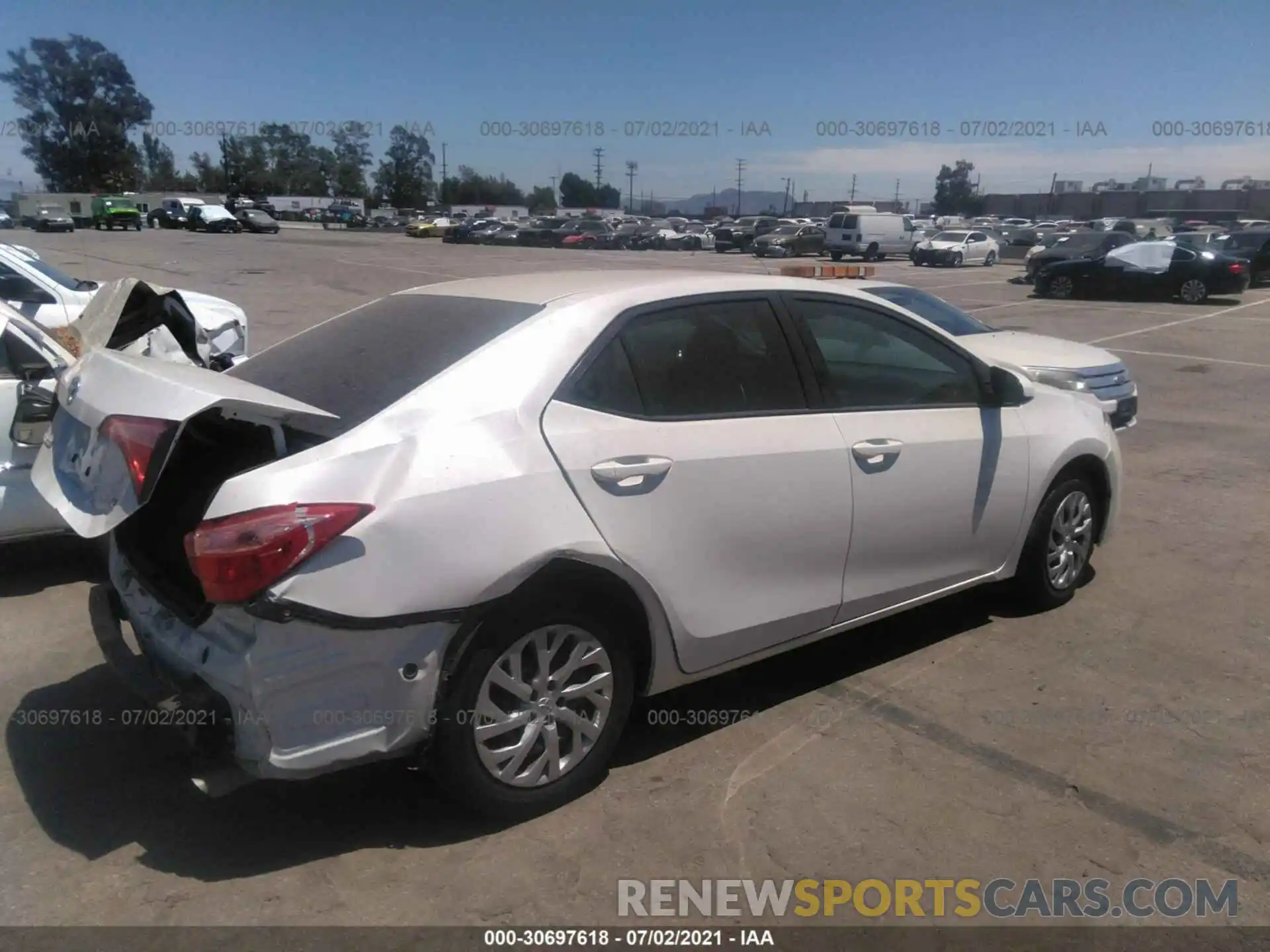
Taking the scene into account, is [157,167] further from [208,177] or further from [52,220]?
[52,220]

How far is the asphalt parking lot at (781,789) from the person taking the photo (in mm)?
2924

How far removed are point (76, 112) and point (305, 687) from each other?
109325mm

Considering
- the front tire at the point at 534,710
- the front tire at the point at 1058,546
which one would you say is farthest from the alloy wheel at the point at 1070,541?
the front tire at the point at 534,710

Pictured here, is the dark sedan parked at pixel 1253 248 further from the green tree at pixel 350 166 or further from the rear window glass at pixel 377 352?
the green tree at pixel 350 166

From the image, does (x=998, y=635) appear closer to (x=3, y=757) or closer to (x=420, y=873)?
(x=420, y=873)

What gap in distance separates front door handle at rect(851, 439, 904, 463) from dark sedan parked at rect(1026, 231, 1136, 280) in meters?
23.2

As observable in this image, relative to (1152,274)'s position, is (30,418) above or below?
above

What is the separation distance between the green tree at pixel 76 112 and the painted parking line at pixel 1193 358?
9745 cm

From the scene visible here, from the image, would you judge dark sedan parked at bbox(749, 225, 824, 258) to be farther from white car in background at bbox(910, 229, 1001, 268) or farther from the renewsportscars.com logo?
the renewsportscars.com logo

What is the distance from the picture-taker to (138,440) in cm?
282

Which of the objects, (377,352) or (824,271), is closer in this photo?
(377,352)

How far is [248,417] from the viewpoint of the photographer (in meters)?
2.84

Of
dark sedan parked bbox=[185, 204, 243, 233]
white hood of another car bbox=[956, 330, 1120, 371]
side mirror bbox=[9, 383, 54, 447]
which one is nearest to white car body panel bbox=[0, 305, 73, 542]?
side mirror bbox=[9, 383, 54, 447]

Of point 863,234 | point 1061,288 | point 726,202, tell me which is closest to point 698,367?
point 1061,288
